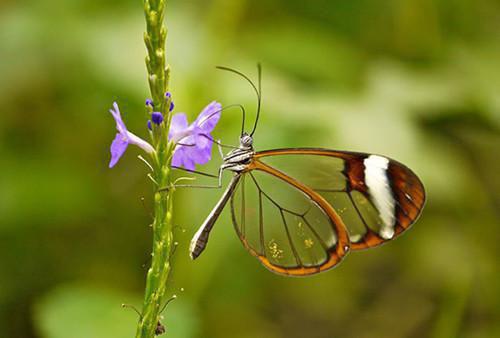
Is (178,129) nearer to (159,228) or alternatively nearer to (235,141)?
(159,228)

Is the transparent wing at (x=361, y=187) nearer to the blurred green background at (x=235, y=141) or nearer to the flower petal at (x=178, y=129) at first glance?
the flower petal at (x=178, y=129)

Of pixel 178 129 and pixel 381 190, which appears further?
pixel 381 190

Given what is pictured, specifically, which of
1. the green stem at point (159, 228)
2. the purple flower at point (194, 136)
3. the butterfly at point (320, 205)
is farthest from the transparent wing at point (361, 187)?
the green stem at point (159, 228)

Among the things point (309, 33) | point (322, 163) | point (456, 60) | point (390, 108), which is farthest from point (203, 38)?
point (456, 60)

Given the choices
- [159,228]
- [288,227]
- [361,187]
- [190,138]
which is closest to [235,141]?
[288,227]

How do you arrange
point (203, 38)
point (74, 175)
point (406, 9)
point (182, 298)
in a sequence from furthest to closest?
1. point (406, 9)
2. point (74, 175)
3. point (203, 38)
4. point (182, 298)

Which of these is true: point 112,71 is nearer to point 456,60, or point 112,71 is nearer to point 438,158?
point 438,158
